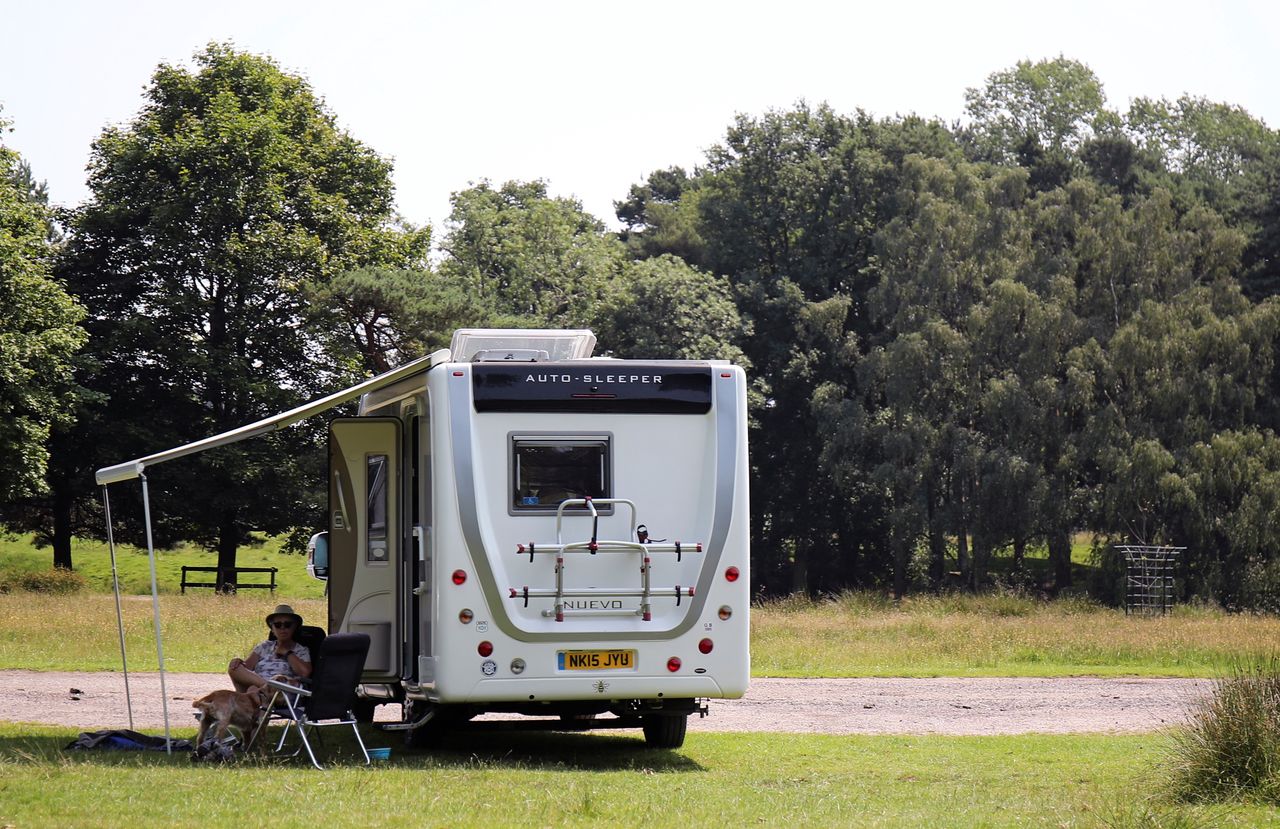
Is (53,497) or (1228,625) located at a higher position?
(53,497)

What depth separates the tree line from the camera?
140 feet

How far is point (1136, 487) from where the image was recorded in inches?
1761

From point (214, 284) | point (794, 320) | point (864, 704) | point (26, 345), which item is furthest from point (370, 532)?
point (794, 320)

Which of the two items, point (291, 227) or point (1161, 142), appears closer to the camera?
point (291, 227)

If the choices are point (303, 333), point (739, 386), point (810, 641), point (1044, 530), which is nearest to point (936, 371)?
point (1044, 530)

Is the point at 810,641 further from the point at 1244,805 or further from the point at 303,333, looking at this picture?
the point at 303,333

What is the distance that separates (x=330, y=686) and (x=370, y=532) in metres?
2.26

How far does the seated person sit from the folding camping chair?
313mm

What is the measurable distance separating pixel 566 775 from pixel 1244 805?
173 inches

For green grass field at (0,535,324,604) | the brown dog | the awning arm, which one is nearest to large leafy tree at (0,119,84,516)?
green grass field at (0,535,324,604)

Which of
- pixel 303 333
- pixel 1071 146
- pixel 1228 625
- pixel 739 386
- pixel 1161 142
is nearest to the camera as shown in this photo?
pixel 739 386

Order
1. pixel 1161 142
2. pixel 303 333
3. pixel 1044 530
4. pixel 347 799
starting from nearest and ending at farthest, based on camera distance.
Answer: pixel 347 799
pixel 303 333
pixel 1044 530
pixel 1161 142

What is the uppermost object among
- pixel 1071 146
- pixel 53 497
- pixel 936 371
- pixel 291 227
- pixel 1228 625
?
pixel 1071 146

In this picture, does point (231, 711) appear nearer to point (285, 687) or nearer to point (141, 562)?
point (285, 687)
